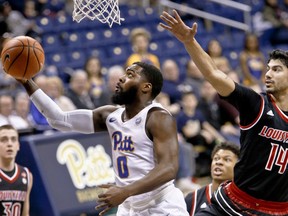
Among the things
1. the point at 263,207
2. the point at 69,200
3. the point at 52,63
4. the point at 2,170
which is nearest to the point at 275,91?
the point at 263,207

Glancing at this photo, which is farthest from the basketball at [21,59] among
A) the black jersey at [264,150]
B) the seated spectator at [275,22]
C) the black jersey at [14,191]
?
the seated spectator at [275,22]

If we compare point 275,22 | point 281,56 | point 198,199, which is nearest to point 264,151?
point 281,56

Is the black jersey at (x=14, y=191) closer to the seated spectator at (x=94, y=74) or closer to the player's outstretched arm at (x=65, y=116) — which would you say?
the player's outstretched arm at (x=65, y=116)

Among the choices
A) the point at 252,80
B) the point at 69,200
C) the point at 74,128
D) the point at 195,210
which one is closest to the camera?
the point at 74,128

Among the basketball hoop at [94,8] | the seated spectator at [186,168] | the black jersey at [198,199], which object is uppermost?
the basketball hoop at [94,8]

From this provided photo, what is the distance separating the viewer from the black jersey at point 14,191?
724cm

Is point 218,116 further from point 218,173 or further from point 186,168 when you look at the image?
point 218,173

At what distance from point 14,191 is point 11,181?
0.12m

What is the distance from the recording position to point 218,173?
21.9 ft

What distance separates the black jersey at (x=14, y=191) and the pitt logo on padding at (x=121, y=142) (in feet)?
6.35

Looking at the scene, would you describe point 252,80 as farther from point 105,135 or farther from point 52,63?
point 105,135

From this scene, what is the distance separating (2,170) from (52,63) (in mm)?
5168

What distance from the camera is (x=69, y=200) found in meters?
8.98

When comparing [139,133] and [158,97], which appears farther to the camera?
[158,97]
